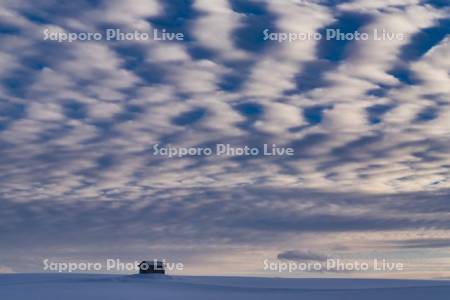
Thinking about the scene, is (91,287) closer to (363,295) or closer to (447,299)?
(363,295)

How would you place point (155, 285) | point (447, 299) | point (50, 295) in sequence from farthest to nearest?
point (155, 285) < point (50, 295) < point (447, 299)

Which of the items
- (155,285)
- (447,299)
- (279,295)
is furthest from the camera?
(155,285)

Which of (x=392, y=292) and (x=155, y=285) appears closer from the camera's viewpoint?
(x=392, y=292)

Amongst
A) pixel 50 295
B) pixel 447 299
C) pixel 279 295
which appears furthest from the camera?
pixel 279 295

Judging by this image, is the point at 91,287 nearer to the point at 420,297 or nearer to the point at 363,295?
the point at 363,295

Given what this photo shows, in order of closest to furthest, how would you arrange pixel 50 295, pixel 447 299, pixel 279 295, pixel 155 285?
1. pixel 447 299
2. pixel 50 295
3. pixel 279 295
4. pixel 155 285

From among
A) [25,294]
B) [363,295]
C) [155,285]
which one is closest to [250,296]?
[363,295]

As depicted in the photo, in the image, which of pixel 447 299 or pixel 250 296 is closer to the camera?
pixel 447 299

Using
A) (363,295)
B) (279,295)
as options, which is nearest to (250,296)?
(279,295)

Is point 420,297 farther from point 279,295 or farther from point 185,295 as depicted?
point 185,295
